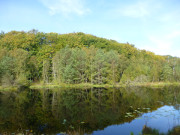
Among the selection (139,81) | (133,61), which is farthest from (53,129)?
(133,61)

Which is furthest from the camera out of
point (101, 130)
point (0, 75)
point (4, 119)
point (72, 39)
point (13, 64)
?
point (72, 39)

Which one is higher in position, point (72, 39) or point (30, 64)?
point (72, 39)

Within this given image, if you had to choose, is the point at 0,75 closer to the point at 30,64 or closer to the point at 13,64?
the point at 13,64

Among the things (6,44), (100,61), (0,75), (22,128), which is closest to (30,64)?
(0,75)

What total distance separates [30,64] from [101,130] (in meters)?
41.5

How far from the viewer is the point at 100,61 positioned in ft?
134

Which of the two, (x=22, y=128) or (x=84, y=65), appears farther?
(x=84, y=65)

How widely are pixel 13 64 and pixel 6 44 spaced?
21160 millimetres

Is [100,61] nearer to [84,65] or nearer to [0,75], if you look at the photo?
[84,65]

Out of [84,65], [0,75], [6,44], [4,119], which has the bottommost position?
[4,119]

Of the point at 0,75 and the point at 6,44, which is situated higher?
the point at 6,44

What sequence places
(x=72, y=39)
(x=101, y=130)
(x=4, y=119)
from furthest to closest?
(x=72, y=39), (x=4, y=119), (x=101, y=130)

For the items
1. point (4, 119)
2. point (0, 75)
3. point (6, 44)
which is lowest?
point (4, 119)

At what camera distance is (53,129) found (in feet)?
29.9
